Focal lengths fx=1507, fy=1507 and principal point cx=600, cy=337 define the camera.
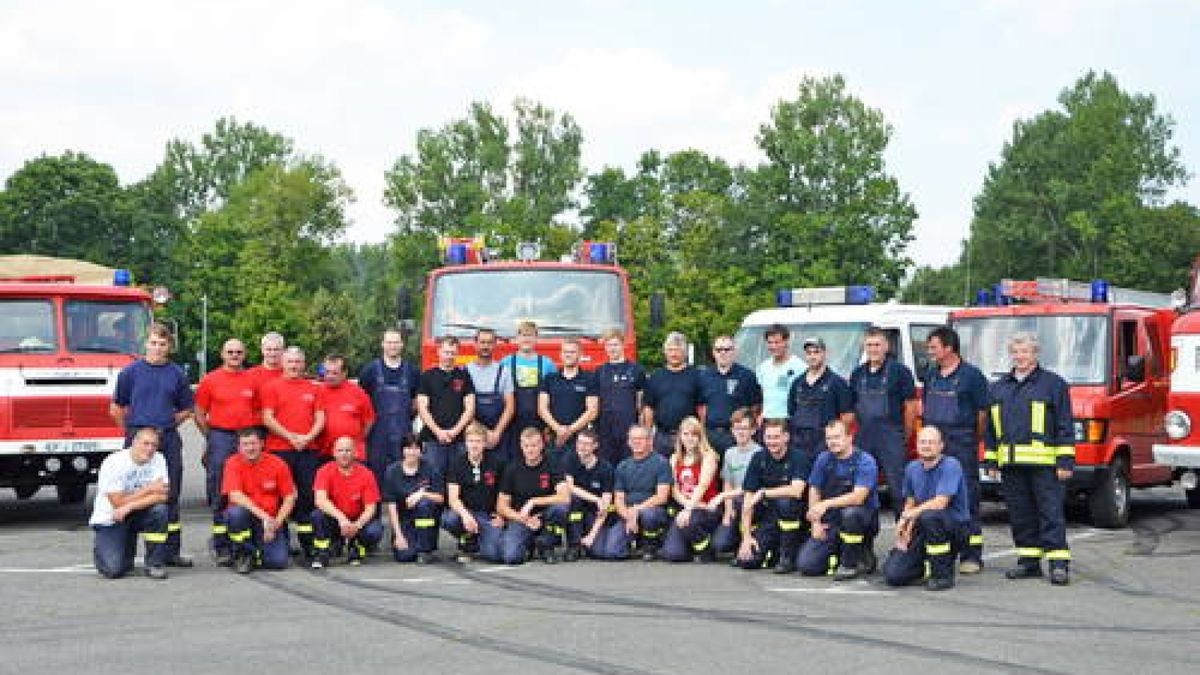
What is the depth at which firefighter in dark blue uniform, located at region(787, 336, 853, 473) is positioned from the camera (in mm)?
12508

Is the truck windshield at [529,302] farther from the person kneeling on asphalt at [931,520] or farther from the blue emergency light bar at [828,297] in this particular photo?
the person kneeling on asphalt at [931,520]

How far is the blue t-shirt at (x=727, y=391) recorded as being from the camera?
1323 cm

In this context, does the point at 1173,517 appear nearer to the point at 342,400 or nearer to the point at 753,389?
the point at 753,389

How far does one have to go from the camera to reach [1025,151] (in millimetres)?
74375

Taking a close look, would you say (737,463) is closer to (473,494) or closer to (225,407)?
(473,494)

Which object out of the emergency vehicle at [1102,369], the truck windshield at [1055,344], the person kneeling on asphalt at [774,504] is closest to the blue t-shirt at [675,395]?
the person kneeling on asphalt at [774,504]

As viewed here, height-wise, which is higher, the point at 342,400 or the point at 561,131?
the point at 561,131

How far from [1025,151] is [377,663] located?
70.9 meters

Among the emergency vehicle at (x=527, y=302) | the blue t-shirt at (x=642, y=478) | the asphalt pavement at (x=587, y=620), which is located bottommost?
the asphalt pavement at (x=587, y=620)

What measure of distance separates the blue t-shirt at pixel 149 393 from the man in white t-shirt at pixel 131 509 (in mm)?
709

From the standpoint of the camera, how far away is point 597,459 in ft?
42.1

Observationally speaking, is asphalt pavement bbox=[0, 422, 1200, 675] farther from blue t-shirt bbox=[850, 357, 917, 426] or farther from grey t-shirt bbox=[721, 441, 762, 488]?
blue t-shirt bbox=[850, 357, 917, 426]

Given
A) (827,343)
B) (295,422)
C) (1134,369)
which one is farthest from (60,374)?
(1134,369)

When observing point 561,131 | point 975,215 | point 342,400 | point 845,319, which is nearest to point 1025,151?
point 975,215
